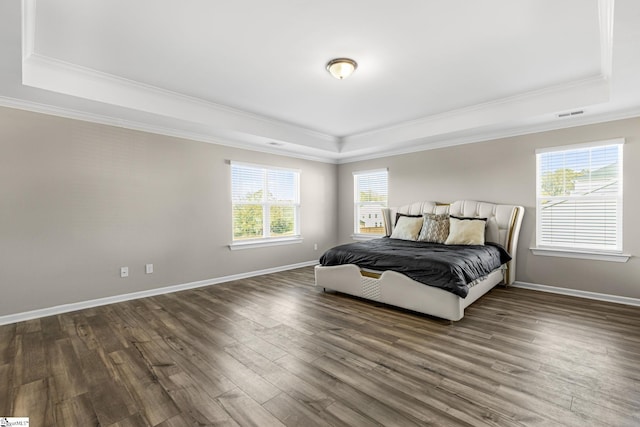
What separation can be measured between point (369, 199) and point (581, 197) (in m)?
3.43

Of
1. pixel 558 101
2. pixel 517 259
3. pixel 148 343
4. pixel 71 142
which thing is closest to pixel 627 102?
pixel 558 101

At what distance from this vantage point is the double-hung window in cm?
374

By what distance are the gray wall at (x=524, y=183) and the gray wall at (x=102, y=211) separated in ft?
10.5

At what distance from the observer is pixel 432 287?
3.10 meters

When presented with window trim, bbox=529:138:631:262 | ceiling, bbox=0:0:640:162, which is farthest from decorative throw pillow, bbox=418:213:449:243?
ceiling, bbox=0:0:640:162

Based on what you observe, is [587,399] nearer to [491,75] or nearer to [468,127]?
[491,75]

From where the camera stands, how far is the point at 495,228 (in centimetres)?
442

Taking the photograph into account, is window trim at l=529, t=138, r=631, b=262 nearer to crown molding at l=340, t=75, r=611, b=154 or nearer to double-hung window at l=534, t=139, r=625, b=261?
double-hung window at l=534, t=139, r=625, b=261

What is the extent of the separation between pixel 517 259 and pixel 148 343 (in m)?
4.91

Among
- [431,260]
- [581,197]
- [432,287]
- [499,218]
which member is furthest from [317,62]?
[581,197]

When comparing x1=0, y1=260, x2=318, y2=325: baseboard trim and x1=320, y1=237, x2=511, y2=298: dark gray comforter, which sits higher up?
x1=320, y1=237, x2=511, y2=298: dark gray comforter

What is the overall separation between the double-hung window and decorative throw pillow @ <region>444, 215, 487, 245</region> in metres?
0.84

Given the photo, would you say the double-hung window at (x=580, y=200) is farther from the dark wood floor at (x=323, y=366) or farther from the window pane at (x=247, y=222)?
the window pane at (x=247, y=222)

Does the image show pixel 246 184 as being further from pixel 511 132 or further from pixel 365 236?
pixel 511 132
